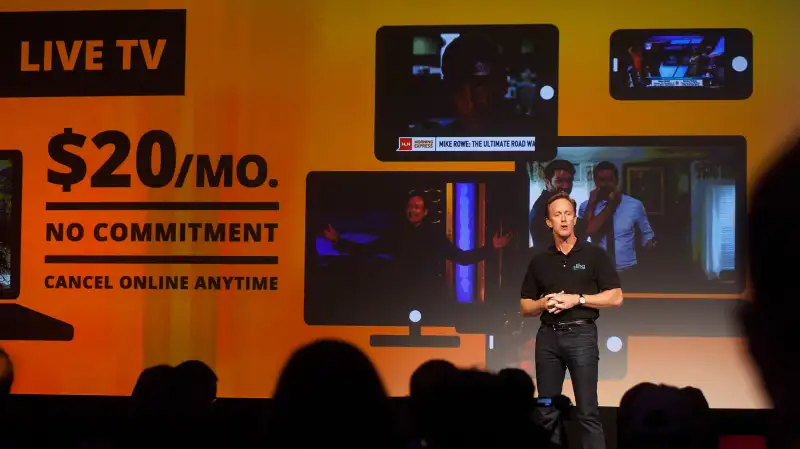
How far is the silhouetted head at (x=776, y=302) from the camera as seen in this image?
77 cm

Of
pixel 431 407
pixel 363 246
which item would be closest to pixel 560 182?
pixel 363 246

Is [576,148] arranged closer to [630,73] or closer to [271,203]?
[630,73]

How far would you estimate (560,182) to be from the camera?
459 cm

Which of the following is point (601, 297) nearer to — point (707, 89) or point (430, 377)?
point (430, 377)

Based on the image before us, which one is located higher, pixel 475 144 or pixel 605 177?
pixel 475 144

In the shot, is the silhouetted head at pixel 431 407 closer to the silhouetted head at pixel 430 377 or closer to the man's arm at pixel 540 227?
the silhouetted head at pixel 430 377

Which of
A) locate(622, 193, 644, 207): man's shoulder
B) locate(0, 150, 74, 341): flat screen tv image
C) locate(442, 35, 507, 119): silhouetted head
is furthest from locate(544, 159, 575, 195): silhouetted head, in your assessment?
locate(0, 150, 74, 341): flat screen tv image

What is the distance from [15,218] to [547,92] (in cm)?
345

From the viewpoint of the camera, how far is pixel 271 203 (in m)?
4.75

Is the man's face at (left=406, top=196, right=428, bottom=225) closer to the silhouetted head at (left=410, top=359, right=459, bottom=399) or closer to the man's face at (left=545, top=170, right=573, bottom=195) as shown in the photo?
the man's face at (left=545, top=170, right=573, bottom=195)

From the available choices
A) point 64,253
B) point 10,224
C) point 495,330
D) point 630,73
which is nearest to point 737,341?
point 495,330

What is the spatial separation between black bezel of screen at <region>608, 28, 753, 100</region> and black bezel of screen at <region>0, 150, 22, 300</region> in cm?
376

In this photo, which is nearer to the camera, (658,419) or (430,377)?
(658,419)

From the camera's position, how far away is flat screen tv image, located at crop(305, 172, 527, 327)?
4.61 metres
